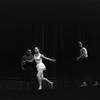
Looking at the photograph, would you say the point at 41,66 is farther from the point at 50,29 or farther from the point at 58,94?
the point at 50,29

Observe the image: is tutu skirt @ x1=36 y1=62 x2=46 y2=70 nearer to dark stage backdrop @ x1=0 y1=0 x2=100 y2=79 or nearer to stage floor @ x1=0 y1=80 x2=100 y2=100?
stage floor @ x1=0 y1=80 x2=100 y2=100

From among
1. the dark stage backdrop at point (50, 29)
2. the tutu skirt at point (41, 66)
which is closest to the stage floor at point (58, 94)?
the tutu skirt at point (41, 66)

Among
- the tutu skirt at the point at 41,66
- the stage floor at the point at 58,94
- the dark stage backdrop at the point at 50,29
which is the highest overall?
the dark stage backdrop at the point at 50,29

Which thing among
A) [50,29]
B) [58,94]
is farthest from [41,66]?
[50,29]

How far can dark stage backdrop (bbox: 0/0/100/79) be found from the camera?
14148mm

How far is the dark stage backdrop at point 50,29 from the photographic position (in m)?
14.1

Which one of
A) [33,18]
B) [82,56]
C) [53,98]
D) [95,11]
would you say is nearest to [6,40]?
[33,18]

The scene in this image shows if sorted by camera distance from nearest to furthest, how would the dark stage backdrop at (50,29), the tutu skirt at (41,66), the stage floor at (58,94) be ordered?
1. the stage floor at (58,94)
2. the tutu skirt at (41,66)
3. the dark stage backdrop at (50,29)

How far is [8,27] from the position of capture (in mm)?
14656

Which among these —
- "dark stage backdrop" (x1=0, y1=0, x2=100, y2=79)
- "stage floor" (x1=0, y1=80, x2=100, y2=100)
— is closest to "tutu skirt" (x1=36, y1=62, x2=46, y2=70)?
"stage floor" (x1=0, y1=80, x2=100, y2=100)

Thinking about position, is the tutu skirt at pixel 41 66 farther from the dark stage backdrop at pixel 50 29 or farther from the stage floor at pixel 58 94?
the dark stage backdrop at pixel 50 29

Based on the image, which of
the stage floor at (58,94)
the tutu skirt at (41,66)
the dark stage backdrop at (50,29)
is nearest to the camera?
the stage floor at (58,94)

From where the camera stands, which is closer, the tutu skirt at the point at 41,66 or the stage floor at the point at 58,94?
the stage floor at the point at 58,94

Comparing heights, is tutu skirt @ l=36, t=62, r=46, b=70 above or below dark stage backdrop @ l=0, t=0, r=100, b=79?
below
